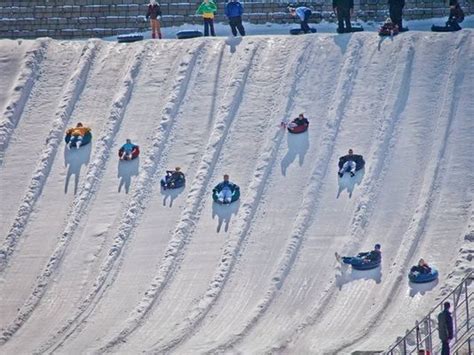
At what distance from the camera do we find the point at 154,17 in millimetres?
46719

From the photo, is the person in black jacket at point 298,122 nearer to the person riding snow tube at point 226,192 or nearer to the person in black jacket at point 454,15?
the person riding snow tube at point 226,192

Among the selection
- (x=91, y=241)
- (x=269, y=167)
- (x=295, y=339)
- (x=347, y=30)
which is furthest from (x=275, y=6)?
(x=295, y=339)

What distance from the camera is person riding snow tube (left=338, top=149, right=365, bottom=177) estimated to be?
39938 millimetres

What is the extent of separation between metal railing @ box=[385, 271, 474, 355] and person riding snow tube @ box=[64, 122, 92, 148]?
12083 mm

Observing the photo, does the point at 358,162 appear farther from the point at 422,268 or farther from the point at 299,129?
the point at 422,268

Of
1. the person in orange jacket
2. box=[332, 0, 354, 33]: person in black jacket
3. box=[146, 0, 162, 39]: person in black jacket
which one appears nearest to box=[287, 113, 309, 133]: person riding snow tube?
box=[332, 0, 354, 33]: person in black jacket

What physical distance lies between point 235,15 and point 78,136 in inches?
232

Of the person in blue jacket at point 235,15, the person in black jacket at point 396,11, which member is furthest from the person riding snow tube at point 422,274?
the person in blue jacket at point 235,15

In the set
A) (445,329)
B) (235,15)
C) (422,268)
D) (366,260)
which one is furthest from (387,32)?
(445,329)

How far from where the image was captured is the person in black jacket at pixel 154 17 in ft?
153

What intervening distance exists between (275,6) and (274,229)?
10419mm

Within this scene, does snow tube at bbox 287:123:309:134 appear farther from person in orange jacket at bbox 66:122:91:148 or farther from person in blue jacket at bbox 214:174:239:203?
person in orange jacket at bbox 66:122:91:148

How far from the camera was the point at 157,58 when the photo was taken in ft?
150

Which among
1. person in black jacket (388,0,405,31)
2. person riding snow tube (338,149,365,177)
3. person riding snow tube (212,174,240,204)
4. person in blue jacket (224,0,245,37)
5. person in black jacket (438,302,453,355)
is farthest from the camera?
person in blue jacket (224,0,245,37)
